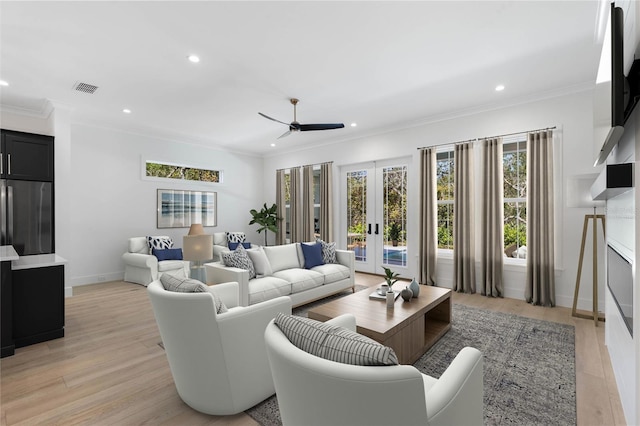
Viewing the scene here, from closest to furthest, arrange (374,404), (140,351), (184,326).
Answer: (374,404)
(184,326)
(140,351)

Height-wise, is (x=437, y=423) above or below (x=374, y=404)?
below

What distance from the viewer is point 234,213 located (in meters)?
7.75

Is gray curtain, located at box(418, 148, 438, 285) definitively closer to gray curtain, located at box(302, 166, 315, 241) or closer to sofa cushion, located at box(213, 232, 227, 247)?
gray curtain, located at box(302, 166, 315, 241)

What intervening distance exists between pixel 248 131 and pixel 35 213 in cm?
357

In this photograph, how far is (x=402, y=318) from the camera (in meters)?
2.51

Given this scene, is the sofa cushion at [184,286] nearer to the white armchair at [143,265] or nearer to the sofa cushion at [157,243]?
the white armchair at [143,265]

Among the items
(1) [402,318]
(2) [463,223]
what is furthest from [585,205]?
(1) [402,318]

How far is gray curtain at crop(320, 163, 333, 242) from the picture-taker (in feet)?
22.0

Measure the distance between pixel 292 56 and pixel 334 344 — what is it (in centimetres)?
304

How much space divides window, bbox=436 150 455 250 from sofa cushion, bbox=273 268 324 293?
2349 mm

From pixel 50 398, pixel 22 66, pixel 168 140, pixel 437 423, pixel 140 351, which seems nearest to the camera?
pixel 437 423

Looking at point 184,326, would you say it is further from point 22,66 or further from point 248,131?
point 248,131

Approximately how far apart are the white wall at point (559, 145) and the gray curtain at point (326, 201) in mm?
1406

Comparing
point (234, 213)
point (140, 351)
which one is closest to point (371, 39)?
Answer: point (140, 351)
